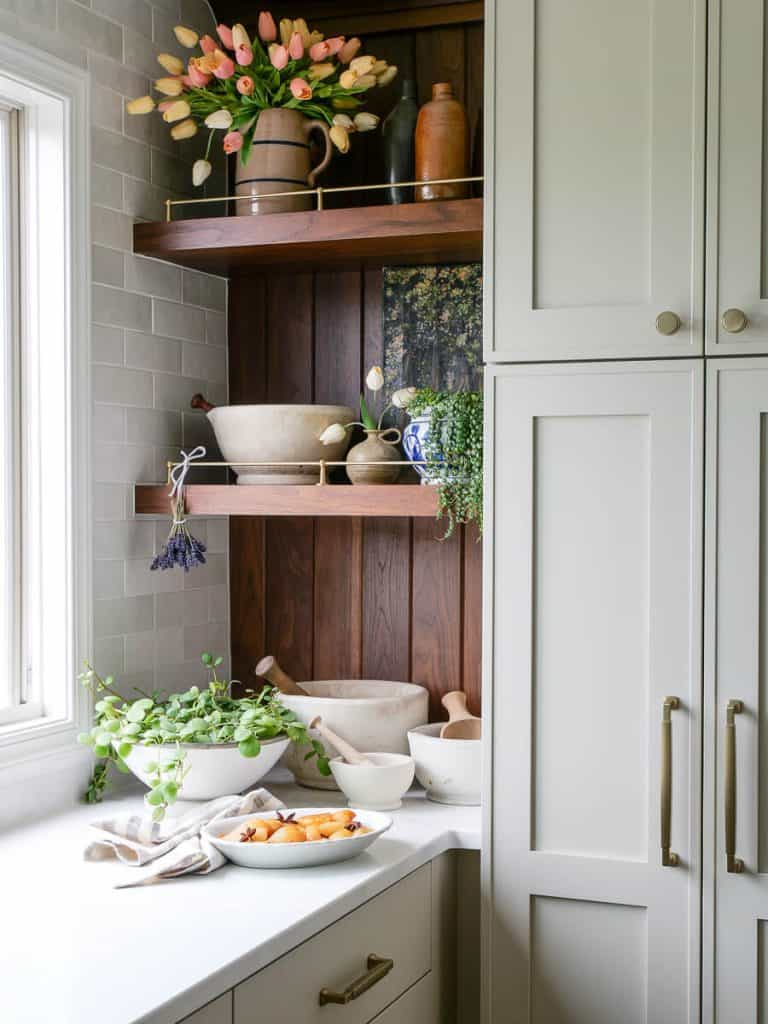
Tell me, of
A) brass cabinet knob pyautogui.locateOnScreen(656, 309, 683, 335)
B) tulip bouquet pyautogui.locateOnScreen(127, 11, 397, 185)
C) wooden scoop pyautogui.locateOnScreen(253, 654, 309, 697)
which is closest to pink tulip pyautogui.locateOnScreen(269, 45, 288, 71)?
tulip bouquet pyautogui.locateOnScreen(127, 11, 397, 185)

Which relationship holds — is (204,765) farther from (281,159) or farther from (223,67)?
(223,67)

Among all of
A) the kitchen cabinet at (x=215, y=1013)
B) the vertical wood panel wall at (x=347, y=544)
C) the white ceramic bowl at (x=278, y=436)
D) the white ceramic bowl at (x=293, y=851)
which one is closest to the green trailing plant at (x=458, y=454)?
the white ceramic bowl at (x=278, y=436)

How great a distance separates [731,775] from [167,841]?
0.93 metres

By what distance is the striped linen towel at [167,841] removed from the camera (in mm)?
1850

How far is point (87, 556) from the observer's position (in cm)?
232

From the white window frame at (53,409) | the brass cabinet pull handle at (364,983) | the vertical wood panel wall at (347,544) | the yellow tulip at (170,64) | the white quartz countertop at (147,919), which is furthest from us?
the vertical wood panel wall at (347,544)

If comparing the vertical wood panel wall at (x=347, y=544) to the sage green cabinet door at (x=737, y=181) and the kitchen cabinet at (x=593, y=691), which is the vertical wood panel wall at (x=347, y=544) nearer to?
the kitchen cabinet at (x=593, y=691)

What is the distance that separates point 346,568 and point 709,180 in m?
1.21

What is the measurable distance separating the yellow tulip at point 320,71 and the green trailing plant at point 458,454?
69 centimetres

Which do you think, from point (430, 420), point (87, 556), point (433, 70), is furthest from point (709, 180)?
point (87, 556)

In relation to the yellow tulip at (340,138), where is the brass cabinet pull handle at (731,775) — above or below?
below

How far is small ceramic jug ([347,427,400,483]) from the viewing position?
2395 millimetres

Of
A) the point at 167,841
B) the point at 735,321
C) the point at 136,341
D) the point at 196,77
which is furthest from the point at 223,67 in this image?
the point at 167,841

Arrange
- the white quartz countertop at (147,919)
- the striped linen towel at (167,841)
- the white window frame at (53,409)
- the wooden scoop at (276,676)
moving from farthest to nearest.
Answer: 1. the wooden scoop at (276,676)
2. the white window frame at (53,409)
3. the striped linen towel at (167,841)
4. the white quartz countertop at (147,919)
